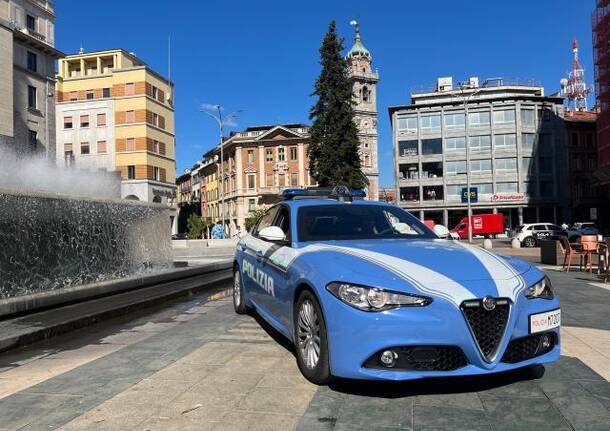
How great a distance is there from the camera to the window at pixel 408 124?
79625 mm

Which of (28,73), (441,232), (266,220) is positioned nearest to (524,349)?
(441,232)

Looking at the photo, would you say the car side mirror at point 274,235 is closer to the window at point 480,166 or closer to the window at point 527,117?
the window at point 480,166

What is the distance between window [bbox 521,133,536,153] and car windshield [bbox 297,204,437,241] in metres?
76.4

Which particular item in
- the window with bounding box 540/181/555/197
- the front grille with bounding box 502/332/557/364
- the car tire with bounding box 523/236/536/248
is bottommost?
the car tire with bounding box 523/236/536/248

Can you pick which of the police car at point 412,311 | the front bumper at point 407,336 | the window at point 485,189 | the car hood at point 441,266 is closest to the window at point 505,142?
the window at point 485,189

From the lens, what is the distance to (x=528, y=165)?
248 ft

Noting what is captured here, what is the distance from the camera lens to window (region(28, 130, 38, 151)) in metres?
44.9

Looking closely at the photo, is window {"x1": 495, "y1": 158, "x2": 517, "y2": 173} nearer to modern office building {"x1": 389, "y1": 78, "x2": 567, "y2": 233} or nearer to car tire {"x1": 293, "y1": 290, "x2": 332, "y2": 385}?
modern office building {"x1": 389, "y1": 78, "x2": 567, "y2": 233}

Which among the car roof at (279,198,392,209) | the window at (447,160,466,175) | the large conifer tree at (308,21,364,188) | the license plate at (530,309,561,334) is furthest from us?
the window at (447,160,466,175)

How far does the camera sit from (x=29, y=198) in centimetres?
801

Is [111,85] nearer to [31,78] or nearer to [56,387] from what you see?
[31,78]

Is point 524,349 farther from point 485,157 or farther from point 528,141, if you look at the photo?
point 528,141

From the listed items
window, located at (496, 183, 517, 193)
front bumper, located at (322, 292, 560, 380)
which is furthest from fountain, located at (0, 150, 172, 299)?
window, located at (496, 183, 517, 193)

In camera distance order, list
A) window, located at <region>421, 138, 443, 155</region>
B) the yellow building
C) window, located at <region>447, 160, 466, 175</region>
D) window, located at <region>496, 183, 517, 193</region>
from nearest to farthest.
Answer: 1. the yellow building
2. window, located at <region>496, 183, 517, 193</region>
3. window, located at <region>447, 160, 466, 175</region>
4. window, located at <region>421, 138, 443, 155</region>
